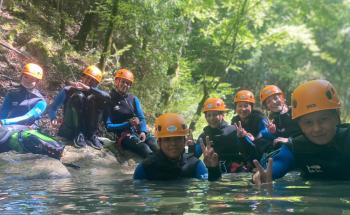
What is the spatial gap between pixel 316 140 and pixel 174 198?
182 cm

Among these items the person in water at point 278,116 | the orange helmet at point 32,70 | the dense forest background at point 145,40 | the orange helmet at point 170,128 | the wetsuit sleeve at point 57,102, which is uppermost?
the dense forest background at point 145,40

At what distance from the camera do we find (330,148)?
512 centimetres

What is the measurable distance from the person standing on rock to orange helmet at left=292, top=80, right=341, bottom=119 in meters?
5.24

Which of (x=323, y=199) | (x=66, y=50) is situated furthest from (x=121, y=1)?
(x=323, y=199)

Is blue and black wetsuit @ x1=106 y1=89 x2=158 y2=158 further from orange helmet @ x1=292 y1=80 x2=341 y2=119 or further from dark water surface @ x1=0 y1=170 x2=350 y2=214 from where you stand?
orange helmet @ x1=292 y1=80 x2=341 y2=119

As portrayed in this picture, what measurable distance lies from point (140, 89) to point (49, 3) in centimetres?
383

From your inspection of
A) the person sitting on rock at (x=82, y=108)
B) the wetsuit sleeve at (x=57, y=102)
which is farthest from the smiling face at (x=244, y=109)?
the wetsuit sleeve at (x=57, y=102)

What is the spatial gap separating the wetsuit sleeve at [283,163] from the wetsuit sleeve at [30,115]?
5402 millimetres

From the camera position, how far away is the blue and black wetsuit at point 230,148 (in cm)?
855

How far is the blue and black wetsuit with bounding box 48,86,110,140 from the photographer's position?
922cm

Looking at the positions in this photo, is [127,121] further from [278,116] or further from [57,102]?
[278,116]

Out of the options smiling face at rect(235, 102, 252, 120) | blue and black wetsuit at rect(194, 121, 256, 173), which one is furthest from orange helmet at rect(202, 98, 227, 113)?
smiling face at rect(235, 102, 252, 120)

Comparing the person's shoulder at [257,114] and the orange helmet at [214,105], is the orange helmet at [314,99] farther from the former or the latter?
the person's shoulder at [257,114]

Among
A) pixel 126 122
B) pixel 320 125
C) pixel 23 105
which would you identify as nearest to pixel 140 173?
pixel 320 125
